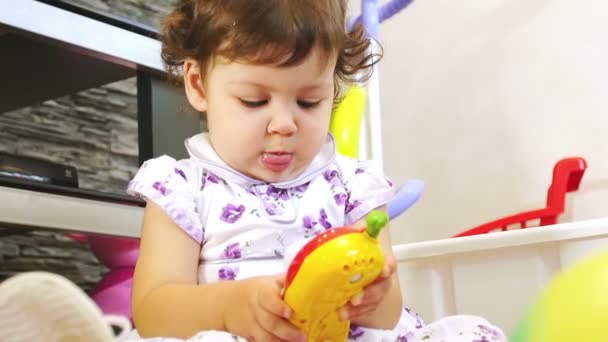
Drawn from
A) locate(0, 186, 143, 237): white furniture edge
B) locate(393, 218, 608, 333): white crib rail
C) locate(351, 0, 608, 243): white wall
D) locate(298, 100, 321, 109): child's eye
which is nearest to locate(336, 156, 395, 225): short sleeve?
locate(298, 100, 321, 109): child's eye

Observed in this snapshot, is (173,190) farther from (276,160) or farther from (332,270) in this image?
(332,270)

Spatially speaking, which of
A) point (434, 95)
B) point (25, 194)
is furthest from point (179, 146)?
point (434, 95)

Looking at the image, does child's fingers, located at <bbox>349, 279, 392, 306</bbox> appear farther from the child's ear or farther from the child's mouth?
the child's ear

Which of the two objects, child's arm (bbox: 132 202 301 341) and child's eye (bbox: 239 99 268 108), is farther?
child's eye (bbox: 239 99 268 108)

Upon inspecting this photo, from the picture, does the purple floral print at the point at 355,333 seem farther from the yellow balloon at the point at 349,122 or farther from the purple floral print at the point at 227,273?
the yellow balloon at the point at 349,122

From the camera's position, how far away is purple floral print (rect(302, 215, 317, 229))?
0.75 metres

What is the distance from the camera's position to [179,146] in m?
Answer: 1.09

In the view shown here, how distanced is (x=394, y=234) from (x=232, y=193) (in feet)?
2.73

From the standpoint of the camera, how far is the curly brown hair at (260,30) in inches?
27.5

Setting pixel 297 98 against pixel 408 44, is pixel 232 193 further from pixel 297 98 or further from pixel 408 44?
pixel 408 44

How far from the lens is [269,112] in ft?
2.32

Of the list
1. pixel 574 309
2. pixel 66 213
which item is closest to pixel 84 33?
pixel 66 213

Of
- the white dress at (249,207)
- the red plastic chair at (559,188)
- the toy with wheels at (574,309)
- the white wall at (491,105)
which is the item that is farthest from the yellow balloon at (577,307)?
the white wall at (491,105)

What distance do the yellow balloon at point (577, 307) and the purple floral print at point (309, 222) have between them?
234 mm
